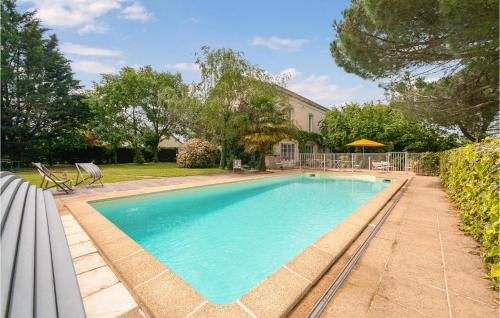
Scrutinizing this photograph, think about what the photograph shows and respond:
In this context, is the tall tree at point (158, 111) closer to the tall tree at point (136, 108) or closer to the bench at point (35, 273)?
the tall tree at point (136, 108)

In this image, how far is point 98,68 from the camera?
76.1ft

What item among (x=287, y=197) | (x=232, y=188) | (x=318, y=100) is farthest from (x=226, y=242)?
(x=318, y=100)

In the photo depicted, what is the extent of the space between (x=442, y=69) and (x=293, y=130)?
9.81 meters

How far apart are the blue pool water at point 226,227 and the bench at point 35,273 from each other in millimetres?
1583

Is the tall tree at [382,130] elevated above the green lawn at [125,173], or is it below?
above

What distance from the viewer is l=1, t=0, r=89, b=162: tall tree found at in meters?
17.0

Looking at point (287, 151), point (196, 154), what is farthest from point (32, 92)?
point (287, 151)

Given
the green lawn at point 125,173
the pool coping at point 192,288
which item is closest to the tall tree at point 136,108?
the green lawn at point 125,173

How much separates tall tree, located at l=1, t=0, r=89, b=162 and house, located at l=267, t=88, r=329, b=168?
60.9 feet

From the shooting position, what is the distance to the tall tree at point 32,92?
55.9 feet

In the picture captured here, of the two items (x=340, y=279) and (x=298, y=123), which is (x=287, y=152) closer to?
(x=298, y=123)

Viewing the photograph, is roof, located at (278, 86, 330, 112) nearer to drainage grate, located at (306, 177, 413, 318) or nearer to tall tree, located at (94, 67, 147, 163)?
drainage grate, located at (306, 177, 413, 318)

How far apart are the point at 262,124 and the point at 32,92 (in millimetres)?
19526

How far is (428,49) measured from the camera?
5.91m
